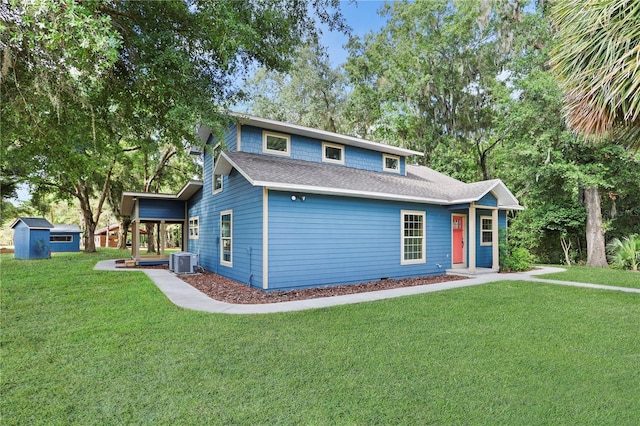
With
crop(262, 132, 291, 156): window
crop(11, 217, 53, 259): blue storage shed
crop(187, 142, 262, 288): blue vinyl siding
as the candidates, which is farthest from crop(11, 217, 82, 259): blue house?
crop(262, 132, 291, 156): window

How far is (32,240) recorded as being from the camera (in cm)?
1593

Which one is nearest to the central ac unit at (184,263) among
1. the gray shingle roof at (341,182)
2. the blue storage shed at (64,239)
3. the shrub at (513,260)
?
the gray shingle roof at (341,182)

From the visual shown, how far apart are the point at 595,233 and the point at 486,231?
5.46 m

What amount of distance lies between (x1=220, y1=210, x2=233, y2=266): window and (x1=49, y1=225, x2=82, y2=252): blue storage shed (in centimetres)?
1922

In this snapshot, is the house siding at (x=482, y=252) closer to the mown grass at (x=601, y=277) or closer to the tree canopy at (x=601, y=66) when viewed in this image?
the mown grass at (x=601, y=277)

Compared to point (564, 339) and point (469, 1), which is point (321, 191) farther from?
point (469, 1)

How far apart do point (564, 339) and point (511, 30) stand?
16.6 m

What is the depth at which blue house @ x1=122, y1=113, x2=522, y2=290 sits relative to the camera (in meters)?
8.00

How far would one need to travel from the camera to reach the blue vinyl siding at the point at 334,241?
790 centimetres

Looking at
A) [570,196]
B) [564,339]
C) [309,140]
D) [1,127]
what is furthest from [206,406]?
[570,196]

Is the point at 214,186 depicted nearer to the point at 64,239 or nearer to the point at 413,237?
the point at 413,237

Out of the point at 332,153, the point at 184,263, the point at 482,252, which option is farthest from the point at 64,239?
the point at 482,252

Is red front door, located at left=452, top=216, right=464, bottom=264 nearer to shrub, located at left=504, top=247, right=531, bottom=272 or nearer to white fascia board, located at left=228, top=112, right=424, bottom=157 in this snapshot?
shrub, located at left=504, top=247, right=531, bottom=272

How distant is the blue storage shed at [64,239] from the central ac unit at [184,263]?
57.3 ft
